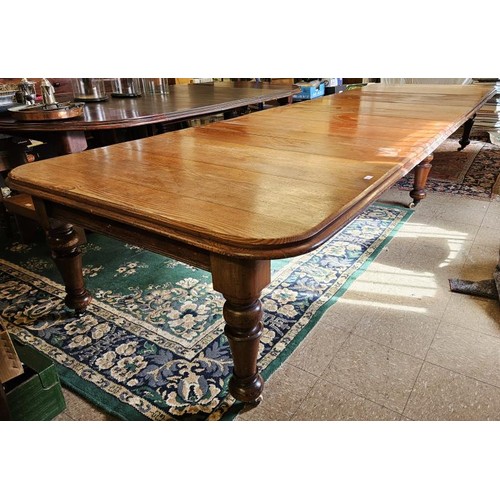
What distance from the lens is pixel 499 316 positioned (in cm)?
154

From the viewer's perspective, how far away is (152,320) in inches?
60.2

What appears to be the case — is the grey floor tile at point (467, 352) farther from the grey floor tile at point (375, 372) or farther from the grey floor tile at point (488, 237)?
the grey floor tile at point (488, 237)

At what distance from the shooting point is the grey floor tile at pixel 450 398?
1.14 meters

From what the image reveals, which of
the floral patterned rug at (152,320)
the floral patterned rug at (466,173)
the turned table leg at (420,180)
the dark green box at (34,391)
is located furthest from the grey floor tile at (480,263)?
the dark green box at (34,391)

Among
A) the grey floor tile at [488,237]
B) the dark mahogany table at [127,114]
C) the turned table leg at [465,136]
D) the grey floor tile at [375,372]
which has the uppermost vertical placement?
the dark mahogany table at [127,114]

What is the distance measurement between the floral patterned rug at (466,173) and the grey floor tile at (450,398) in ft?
6.30

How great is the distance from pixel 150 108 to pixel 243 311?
1.55 m

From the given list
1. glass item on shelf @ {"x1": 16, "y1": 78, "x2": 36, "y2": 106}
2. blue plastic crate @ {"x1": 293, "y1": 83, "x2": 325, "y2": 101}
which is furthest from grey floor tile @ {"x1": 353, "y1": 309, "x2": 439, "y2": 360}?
blue plastic crate @ {"x1": 293, "y1": 83, "x2": 325, "y2": 101}

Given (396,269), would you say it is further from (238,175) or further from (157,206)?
(157,206)

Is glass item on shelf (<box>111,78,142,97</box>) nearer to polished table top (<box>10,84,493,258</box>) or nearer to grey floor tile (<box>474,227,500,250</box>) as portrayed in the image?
polished table top (<box>10,84,493,258</box>)

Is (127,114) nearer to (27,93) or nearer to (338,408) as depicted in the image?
(27,93)

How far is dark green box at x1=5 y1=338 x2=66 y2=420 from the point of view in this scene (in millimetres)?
1052

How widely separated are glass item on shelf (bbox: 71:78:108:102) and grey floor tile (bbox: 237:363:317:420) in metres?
1.89

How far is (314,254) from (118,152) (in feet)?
3.46
